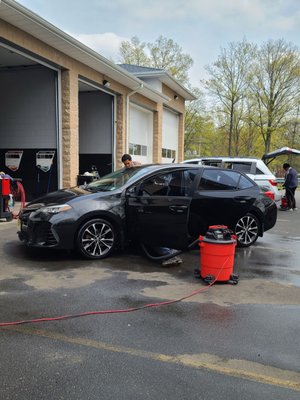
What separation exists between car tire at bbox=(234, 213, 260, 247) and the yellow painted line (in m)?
4.43

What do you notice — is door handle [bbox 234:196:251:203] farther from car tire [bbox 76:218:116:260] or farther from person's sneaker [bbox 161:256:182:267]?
car tire [bbox 76:218:116:260]

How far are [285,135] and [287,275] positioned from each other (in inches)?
1461

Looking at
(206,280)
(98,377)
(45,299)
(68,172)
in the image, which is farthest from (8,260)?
(68,172)

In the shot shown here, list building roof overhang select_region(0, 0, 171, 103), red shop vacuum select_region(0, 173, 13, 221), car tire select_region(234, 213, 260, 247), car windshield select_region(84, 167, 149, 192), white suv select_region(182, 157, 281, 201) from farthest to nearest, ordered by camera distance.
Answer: white suv select_region(182, 157, 281, 201), building roof overhang select_region(0, 0, 171, 103), red shop vacuum select_region(0, 173, 13, 221), car tire select_region(234, 213, 260, 247), car windshield select_region(84, 167, 149, 192)

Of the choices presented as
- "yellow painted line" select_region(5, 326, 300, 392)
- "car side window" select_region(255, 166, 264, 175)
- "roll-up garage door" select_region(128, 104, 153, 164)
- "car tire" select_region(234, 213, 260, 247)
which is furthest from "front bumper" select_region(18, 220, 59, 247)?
"roll-up garage door" select_region(128, 104, 153, 164)

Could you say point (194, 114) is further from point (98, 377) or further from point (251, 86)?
point (98, 377)

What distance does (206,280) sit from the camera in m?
5.11

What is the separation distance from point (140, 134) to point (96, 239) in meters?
13.9

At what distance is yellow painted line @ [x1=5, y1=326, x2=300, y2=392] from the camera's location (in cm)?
289

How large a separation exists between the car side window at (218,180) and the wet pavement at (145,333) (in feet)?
5.21

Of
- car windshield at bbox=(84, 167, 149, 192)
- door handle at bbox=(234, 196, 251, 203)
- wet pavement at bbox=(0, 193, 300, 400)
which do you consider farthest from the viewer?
door handle at bbox=(234, 196, 251, 203)

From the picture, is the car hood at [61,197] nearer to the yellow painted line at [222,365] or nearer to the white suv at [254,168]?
the yellow painted line at [222,365]

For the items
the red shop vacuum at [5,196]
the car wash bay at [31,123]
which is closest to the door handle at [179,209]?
the red shop vacuum at [5,196]

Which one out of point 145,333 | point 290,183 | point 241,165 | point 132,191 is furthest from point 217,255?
point 290,183
